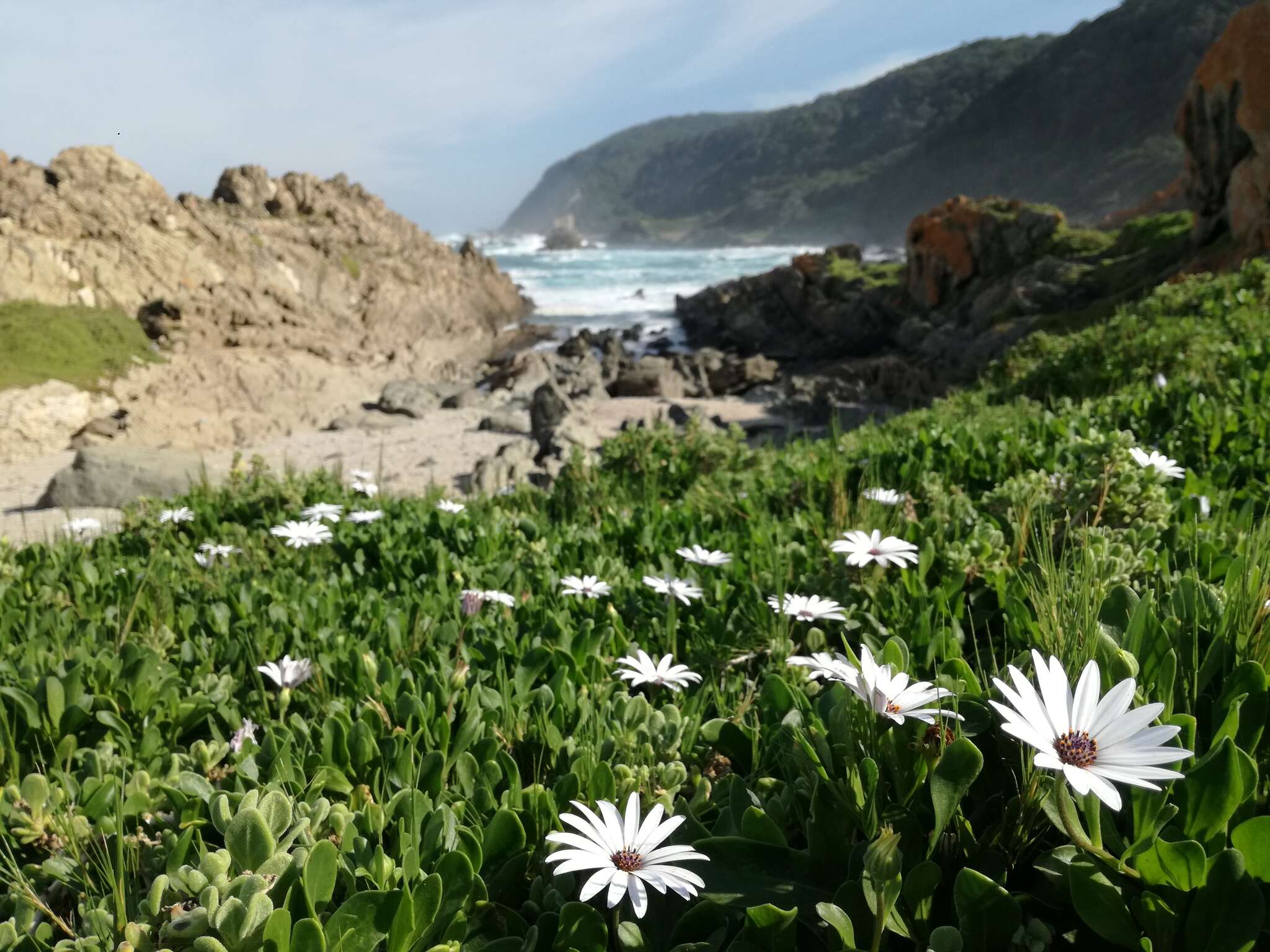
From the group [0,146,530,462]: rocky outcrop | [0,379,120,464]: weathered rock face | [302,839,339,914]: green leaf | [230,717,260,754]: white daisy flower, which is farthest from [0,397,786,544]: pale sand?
[302,839,339,914]: green leaf

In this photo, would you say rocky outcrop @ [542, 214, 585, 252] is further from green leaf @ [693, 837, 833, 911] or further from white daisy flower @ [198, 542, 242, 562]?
green leaf @ [693, 837, 833, 911]

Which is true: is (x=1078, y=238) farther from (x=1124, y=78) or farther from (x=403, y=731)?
(x=1124, y=78)

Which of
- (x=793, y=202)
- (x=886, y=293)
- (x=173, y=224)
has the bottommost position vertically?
(x=886, y=293)

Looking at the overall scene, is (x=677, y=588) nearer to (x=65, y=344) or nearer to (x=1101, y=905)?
(x=1101, y=905)

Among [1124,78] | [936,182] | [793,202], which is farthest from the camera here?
[793,202]

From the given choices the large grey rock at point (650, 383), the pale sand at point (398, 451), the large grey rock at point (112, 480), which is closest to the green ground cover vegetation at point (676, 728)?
the large grey rock at point (112, 480)

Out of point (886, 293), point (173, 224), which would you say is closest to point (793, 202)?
point (886, 293)

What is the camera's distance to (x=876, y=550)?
2.20 m

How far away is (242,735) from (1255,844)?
1.85 m

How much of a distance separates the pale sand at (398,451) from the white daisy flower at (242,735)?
830 cm

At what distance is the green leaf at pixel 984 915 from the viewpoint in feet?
3.34

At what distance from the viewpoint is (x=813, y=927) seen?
1.13 meters

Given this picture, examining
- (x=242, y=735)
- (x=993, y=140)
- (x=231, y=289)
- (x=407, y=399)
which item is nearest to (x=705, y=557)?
(x=242, y=735)

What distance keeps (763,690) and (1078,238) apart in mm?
27841
